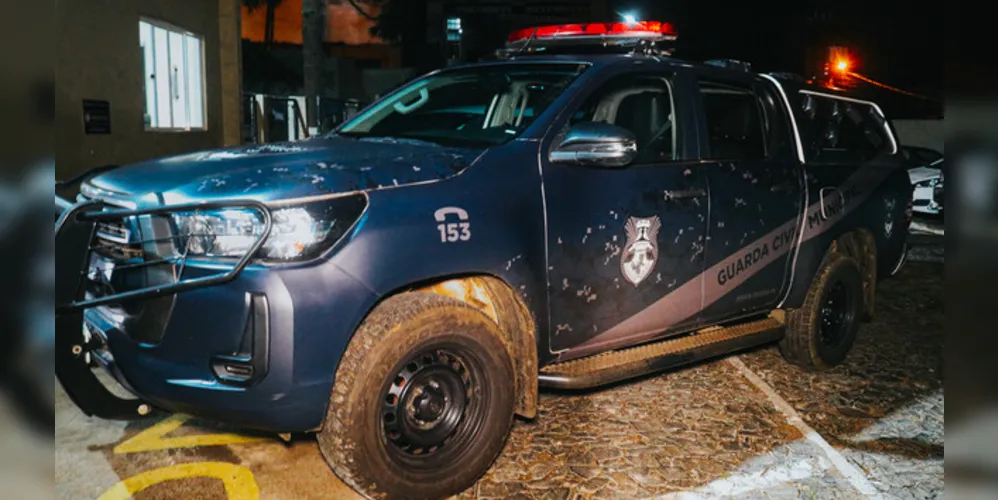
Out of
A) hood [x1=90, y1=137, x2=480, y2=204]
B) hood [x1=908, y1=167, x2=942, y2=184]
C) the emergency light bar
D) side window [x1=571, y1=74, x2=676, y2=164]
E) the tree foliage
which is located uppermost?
the tree foliage

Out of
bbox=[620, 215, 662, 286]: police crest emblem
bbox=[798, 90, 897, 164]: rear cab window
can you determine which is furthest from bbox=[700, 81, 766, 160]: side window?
bbox=[620, 215, 662, 286]: police crest emblem

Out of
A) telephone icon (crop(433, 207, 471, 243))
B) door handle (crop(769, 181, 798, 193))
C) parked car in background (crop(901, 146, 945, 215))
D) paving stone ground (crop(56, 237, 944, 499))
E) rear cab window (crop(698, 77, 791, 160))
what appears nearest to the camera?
telephone icon (crop(433, 207, 471, 243))

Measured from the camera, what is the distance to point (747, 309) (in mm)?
4977

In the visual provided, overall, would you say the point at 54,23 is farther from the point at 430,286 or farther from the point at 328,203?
the point at 430,286

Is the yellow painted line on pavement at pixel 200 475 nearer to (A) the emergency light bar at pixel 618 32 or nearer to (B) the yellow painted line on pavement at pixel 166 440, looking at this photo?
(B) the yellow painted line on pavement at pixel 166 440

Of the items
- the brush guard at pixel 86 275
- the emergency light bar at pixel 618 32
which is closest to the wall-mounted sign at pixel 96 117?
the emergency light bar at pixel 618 32

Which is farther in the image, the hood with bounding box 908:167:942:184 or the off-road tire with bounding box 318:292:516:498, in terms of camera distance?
the hood with bounding box 908:167:942:184

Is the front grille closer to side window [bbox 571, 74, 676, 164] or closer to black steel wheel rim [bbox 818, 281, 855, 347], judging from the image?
side window [bbox 571, 74, 676, 164]

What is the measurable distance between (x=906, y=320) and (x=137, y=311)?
6.47 meters

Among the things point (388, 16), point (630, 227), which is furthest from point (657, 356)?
point (388, 16)

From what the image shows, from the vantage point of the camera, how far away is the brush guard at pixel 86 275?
9.52 ft

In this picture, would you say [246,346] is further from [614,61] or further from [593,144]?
[614,61]

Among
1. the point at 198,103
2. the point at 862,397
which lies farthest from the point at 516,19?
the point at 862,397

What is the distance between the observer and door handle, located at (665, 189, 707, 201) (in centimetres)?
427
